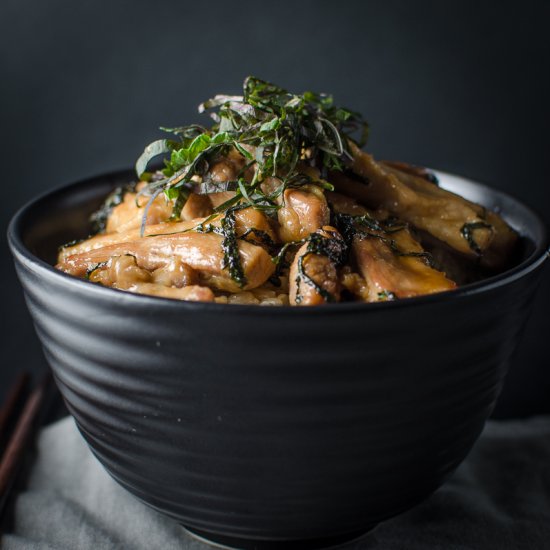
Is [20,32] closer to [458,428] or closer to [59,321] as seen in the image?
[59,321]

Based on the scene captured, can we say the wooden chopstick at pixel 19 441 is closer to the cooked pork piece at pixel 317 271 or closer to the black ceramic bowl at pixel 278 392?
the black ceramic bowl at pixel 278 392

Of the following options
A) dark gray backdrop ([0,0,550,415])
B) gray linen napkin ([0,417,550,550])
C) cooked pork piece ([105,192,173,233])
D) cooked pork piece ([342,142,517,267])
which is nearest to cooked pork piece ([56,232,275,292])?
cooked pork piece ([105,192,173,233])

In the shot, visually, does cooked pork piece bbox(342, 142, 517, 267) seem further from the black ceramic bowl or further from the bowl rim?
the black ceramic bowl

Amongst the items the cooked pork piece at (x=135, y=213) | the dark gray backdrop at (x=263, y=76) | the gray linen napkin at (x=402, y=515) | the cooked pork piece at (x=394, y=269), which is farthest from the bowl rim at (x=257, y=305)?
the dark gray backdrop at (x=263, y=76)

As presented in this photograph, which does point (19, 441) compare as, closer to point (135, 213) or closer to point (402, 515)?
point (135, 213)

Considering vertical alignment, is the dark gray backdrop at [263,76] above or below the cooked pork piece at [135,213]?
below

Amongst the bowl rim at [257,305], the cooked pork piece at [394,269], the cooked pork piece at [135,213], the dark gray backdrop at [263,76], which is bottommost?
the dark gray backdrop at [263,76]
